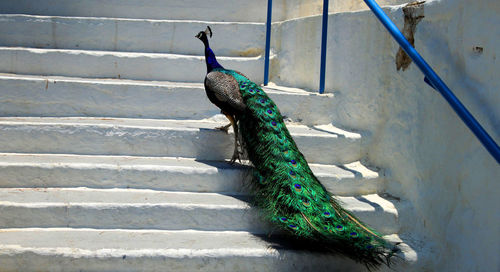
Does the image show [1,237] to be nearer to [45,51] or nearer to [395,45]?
[45,51]

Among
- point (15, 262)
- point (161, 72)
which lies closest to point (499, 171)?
point (15, 262)

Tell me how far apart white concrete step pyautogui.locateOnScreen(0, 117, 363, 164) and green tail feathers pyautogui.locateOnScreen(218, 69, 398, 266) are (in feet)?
1.48

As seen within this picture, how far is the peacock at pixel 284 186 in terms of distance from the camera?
348 cm

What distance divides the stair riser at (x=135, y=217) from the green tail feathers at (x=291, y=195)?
224mm

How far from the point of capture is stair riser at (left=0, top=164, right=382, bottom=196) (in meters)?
4.09

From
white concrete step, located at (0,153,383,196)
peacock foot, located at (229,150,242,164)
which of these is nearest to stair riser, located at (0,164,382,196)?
white concrete step, located at (0,153,383,196)

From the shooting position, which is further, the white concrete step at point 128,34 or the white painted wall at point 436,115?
the white concrete step at point 128,34

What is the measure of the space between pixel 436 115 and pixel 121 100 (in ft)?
8.96

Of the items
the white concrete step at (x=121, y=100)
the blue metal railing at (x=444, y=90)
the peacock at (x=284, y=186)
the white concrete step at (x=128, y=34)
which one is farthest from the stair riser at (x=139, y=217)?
the white concrete step at (x=128, y=34)

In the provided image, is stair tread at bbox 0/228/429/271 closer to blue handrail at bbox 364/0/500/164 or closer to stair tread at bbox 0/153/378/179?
stair tread at bbox 0/153/378/179

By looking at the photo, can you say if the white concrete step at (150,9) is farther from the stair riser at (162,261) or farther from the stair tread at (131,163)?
the stair riser at (162,261)

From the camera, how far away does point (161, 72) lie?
5.96 m

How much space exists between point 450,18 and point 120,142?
2.63 m

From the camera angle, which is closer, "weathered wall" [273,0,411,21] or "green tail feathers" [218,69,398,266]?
"green tail feathers" [218,69,398,266]
